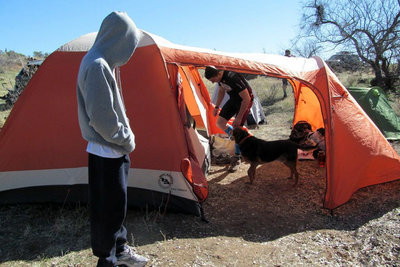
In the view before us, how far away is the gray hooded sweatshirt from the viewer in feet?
6.40

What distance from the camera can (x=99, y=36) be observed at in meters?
2.13

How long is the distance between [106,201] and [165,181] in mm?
1370

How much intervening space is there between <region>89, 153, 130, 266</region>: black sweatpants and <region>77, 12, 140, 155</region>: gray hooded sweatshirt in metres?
0.16

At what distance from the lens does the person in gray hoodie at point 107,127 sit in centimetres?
197

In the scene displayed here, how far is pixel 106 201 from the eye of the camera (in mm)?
2307

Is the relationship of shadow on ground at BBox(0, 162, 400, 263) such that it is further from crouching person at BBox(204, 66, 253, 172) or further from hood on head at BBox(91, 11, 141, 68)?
hood on head at BBox(91, 11, 141, 68)

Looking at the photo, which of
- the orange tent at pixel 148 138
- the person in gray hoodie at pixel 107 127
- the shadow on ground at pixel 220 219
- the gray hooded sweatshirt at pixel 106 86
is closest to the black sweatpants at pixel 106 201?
the person in gray hoodie at pixel 107 127

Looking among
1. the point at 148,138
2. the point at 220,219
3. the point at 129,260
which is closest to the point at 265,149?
the point at 220,219

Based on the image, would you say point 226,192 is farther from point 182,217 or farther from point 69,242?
point 69,242

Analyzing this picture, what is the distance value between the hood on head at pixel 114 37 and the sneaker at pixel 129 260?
161cm

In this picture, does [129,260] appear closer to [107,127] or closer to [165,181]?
[165,181]

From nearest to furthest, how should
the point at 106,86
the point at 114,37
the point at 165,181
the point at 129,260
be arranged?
the point at 106,86 → the point at 114,37 → the point at 129,260 → the point at 165,181

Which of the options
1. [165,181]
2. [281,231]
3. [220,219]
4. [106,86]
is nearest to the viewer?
[106,86]

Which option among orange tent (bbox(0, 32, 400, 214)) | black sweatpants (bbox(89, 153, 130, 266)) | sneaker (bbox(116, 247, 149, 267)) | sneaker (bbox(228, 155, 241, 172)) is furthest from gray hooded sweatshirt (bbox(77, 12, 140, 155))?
sneaker (bbox(228, 155, 241, 172))
